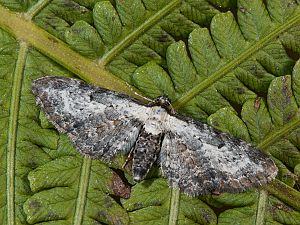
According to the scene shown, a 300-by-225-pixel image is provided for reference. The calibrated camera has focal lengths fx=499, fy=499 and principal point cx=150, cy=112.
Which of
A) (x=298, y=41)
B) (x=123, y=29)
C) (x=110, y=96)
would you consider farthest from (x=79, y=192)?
(x=298, y=41)

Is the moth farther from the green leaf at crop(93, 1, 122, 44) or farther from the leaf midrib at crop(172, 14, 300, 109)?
the green leaf at crop(93, 1, 122, 44)

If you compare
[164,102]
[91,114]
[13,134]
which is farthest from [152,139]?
[13,134]

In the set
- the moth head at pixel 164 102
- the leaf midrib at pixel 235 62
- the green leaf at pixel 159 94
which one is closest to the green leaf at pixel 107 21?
the green leaf at pixel 159 94

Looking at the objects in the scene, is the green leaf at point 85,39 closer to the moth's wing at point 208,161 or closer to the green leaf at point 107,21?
the green leaf at point 107,21

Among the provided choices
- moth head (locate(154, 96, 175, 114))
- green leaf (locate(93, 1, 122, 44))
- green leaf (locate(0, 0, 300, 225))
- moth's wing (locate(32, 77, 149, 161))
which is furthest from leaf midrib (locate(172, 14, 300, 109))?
green leaf (locate(93, 1, 122, 44))

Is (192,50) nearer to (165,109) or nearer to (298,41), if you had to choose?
(165,109)

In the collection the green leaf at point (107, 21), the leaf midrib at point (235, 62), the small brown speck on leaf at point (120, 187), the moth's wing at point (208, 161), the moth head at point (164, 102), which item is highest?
the green leaf at point (107, 21)
